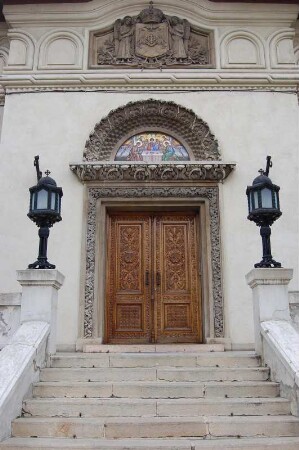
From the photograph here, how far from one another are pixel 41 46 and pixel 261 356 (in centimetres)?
812

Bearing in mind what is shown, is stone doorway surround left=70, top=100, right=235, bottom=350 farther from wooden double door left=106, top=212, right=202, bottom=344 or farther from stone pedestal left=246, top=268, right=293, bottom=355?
stone pedestal left=246, top=268, right=293, bottom=355

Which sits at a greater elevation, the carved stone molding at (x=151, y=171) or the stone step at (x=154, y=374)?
the carved stone molding at (x=151, y=171)

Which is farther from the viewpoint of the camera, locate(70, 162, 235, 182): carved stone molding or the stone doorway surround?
locate(70, 162, 235, 182): carved stone molding

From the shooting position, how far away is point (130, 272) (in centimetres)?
1012

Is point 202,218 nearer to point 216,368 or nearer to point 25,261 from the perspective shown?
point 25,261

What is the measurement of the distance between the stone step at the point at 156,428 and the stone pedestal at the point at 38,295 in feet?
5.95

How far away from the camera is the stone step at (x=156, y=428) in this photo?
515 cm

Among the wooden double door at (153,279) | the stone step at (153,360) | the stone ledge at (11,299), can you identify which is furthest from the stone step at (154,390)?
the wooden double door at (153,279)

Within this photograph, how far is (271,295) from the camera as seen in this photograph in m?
6.96

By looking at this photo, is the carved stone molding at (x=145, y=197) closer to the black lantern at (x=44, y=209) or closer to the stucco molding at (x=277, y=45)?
the black lantern at (x=44, y=209)

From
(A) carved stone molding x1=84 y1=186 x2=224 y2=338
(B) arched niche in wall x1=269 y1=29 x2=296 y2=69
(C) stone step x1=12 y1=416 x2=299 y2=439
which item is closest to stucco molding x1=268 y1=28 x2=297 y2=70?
(B) arched niche in wall x1=269 y1=29 x2=296 y2=69

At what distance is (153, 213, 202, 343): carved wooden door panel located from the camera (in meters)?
9.85

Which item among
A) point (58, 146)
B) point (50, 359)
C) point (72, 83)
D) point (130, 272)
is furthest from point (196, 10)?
point (50, 359)

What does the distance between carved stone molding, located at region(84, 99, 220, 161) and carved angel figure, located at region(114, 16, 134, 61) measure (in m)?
1.30
